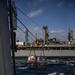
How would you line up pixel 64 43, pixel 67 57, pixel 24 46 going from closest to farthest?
pixel 67 57 < pixel 24 46 < pixel 64 43

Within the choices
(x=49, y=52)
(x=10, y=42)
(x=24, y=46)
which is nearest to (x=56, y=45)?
(x=49, y=52)

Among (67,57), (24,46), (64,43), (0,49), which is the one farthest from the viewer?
(64,43)

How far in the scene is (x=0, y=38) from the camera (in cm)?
266

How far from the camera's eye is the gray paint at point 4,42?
267cm

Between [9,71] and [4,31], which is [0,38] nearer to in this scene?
[4,31]

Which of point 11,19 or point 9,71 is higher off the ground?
point 11,19

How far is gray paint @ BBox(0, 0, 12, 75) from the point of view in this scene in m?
2.67

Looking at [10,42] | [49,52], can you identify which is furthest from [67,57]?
[10,42]

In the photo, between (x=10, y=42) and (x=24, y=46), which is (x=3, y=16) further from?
(x=24, y=46)

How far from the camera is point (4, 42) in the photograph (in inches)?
108

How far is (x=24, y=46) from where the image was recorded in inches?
2768

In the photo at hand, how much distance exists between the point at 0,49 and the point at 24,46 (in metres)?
67.8

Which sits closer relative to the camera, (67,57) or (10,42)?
(10,42)

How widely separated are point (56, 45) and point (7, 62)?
67611 mm
